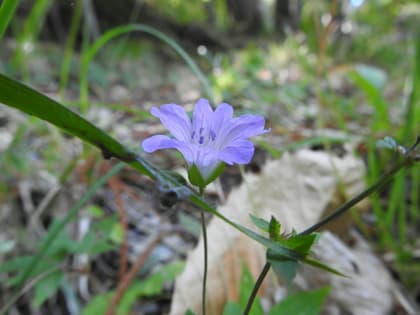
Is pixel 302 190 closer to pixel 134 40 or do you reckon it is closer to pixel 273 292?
pixel 273 292

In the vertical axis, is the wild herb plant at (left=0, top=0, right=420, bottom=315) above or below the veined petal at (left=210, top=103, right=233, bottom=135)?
below

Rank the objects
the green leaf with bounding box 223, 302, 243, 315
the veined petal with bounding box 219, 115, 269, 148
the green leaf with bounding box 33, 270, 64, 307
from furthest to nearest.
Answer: the green leaf with bounding box 33, 270, 64, 307 < the green leaf with bounding box 223, 302, 243, 315 < the veined petal with bounding box 219, 115, 269, 148

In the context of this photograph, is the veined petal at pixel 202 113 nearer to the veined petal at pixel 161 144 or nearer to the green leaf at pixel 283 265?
the veined petal at pixel 161 144

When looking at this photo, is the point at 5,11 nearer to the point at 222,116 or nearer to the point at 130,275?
the point at 222,116

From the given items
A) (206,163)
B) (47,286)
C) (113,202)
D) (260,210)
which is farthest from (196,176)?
(113,202)

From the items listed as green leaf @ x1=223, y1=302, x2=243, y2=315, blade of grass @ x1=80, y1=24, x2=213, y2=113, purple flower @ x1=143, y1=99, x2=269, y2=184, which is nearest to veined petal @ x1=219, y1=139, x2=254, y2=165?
purple flower @ x1=143, y1=99, x2=269, y2=184

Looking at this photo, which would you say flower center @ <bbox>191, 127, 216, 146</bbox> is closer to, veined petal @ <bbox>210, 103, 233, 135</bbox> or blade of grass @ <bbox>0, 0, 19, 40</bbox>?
veined petal @ <bbox>210, 103, 233, 135</bbox>

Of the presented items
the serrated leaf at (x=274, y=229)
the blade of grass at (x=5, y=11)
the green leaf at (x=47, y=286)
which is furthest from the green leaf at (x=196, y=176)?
the green leaf at (x=47, y=286)

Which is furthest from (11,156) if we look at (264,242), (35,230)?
(264,242)
